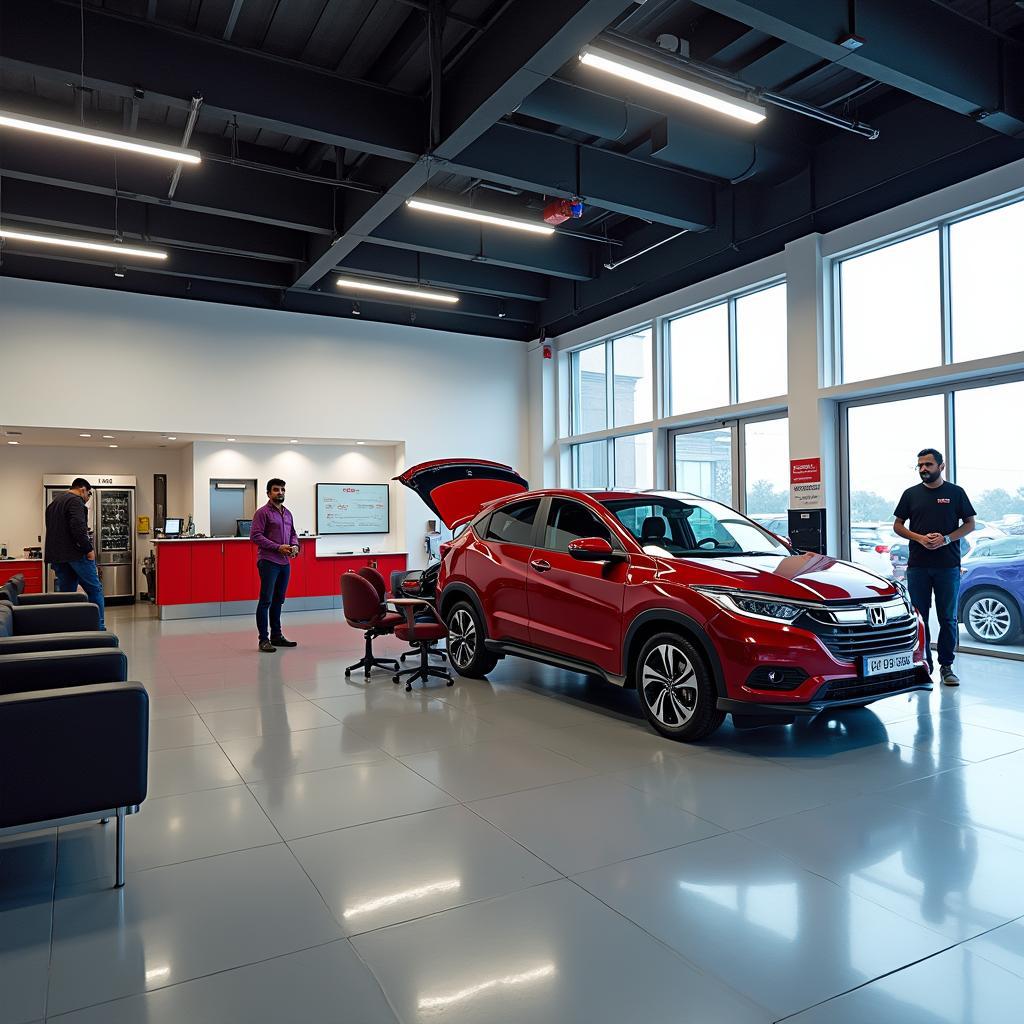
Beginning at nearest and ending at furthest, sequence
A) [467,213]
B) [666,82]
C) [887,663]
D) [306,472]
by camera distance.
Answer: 1. [887,663]
2. [666,82]
3. [467,213]
4. [306,472]

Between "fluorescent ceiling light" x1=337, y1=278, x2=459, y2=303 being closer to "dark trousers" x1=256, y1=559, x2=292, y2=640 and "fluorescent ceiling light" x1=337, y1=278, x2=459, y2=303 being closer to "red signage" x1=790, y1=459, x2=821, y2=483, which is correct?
"dark trousers" x1=256, y1=559, x2=292, y2=640

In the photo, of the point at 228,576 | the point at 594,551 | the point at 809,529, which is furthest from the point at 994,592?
the point at 228,576

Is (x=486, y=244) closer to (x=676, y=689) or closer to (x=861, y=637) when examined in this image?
(x=676, y=689)

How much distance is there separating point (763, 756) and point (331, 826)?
2.24 metres

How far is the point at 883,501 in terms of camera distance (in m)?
7.95

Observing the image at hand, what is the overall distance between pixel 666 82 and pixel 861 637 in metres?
3.78

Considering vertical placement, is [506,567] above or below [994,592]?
above

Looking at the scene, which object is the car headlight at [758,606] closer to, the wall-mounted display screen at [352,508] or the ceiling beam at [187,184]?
the ceiling beam at [187,184]

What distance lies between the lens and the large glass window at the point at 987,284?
22.1ft

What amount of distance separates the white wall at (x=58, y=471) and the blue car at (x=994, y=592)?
11.5m

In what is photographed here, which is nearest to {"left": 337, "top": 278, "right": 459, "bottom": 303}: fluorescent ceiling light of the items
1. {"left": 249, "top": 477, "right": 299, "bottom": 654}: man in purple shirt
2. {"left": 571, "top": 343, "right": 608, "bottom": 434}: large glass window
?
{"left": 571, "top": 343, "right": 608, "bottom": 434}: large glass window

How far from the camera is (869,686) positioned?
4113 mm

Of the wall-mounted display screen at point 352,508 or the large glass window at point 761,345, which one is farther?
the wall-mounted display screen at point 352,508

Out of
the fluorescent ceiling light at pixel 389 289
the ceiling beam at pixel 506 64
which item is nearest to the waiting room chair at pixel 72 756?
the ceiling beam at pixel 506 64
